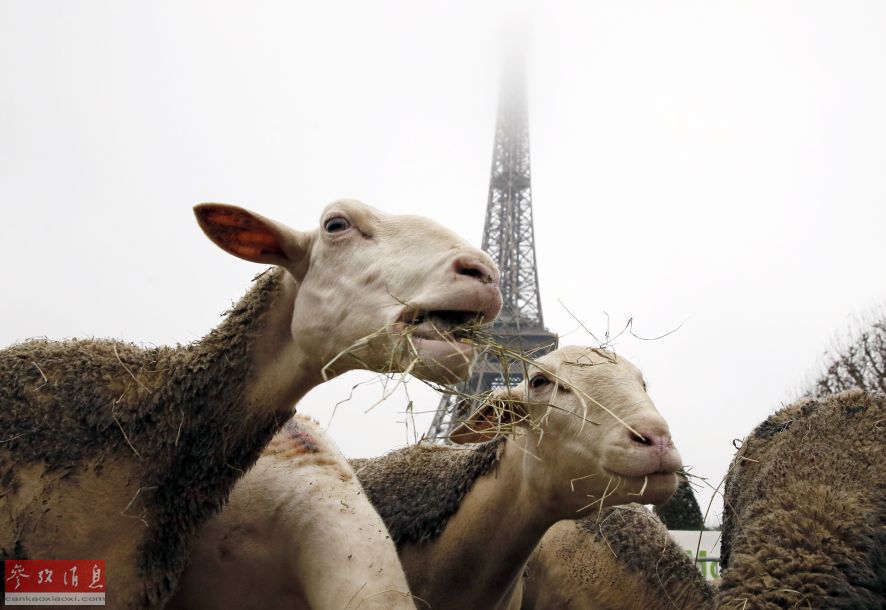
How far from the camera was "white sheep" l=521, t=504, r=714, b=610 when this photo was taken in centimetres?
548

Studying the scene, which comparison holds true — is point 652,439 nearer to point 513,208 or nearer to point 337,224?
point 337,224

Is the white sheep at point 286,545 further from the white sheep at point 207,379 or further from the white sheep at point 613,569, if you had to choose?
the white sheep at point 613,569

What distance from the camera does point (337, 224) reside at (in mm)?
3725

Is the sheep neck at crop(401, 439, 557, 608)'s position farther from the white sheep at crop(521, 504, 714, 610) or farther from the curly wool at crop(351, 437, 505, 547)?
the white sheep at crop(521, 504, 714, 610)

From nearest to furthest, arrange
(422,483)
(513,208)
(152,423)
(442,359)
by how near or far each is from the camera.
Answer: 1. (442,359)
2. (152,423)
3. (422,483)
4. (513,208)

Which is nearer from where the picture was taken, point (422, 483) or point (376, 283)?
point (376, 283)

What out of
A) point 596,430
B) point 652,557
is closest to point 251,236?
point 596,430

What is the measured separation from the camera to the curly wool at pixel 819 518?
3.48 meters

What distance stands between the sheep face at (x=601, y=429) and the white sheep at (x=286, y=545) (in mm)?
1028

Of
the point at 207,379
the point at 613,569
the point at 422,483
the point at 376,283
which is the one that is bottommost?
the point at 613,569

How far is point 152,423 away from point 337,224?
4.27ft

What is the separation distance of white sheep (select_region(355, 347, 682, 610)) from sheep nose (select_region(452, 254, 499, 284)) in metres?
0.83

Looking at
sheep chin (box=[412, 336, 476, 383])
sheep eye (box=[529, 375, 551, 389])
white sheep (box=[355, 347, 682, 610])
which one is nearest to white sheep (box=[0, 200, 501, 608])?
sheep chin (box=[412, 336, 476, 383])

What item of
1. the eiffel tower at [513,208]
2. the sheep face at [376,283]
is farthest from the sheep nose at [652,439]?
the eiffel tower at [513,208]
